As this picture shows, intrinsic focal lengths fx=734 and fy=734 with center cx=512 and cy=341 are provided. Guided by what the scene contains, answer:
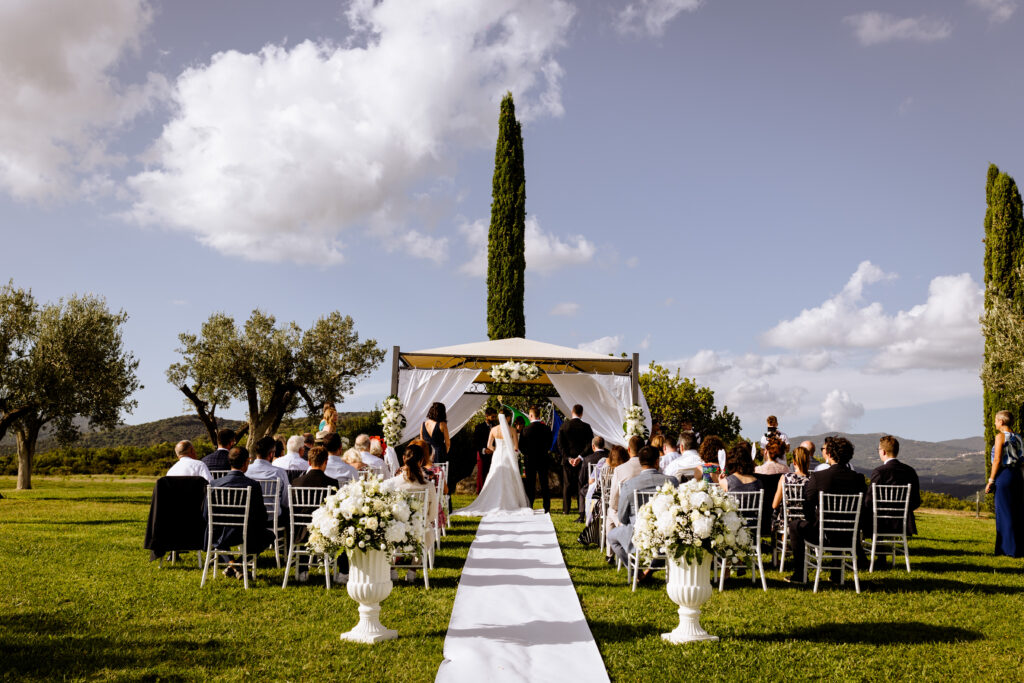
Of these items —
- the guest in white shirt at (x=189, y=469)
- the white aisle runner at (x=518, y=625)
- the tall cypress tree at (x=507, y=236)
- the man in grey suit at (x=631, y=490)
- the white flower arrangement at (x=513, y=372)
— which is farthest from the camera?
the tall cypress tree at (x=507, y=236)

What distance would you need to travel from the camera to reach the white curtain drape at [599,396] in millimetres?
15156

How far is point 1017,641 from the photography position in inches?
199

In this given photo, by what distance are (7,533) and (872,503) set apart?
11.1 metres

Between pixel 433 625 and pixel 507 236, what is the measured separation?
1954 centimetres

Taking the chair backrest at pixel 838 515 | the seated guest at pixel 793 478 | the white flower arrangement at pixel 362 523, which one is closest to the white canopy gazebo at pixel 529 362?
the seated guest at pixel 793 478

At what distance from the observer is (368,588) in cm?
484

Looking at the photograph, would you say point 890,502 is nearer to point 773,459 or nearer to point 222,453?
point 773,459

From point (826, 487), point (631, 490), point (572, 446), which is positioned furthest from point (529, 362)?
point (826, 487)

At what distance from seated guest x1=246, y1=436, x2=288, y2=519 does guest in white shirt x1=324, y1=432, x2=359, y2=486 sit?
0.45 meters

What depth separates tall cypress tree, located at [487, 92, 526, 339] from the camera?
76.0ft

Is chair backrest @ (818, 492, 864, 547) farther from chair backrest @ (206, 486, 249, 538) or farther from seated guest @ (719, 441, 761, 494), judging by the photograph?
chair backrest @ (206, 486, 249, 538)

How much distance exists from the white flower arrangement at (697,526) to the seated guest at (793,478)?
2.61 m

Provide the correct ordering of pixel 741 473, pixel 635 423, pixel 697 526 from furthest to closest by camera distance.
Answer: pixel 635 423
pixel 741 473
pixel 697 526

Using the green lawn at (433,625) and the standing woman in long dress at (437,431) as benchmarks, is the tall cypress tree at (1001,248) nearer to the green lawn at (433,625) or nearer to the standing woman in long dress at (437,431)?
the green lawn at (433,625)
